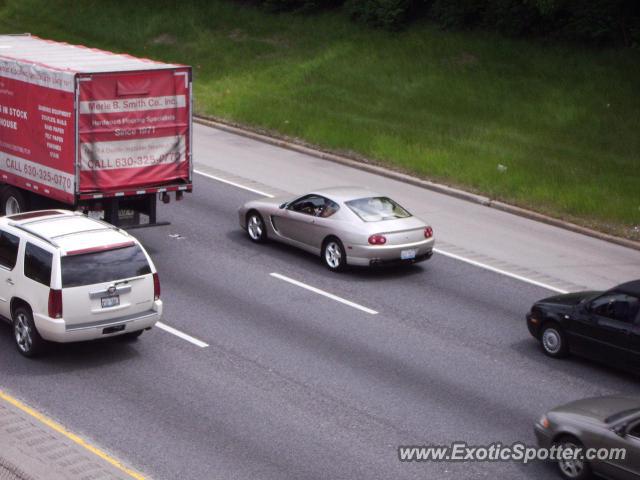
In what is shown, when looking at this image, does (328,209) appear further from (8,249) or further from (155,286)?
(8,249)

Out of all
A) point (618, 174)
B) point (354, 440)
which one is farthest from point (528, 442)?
point (618, 174)

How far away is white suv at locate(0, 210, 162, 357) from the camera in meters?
15.2

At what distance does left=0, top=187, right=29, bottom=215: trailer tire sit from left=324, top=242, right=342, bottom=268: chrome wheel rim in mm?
5951

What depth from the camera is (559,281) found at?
20844mm

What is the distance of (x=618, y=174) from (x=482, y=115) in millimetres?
5421

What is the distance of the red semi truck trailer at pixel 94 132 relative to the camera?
65.1ft

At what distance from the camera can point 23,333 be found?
625 inches

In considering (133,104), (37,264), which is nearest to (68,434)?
(37,264)

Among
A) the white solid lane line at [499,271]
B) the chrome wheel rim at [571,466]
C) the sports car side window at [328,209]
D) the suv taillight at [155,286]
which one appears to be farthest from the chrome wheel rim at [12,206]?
the chrome wheel rim at [571,466]

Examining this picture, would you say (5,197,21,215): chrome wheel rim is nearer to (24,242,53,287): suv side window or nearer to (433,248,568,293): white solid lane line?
(24,242,53,287): suv side window

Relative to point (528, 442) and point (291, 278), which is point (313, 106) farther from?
point (528, 442)

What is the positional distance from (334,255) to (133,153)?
4.20 metres

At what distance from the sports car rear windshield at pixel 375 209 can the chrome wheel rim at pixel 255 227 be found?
2121 millimetres

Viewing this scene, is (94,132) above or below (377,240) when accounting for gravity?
above
